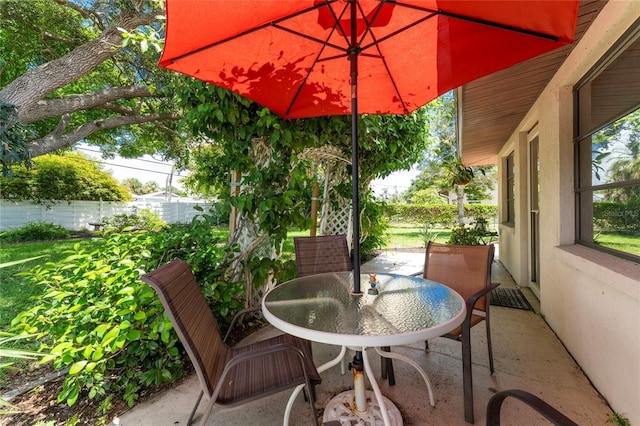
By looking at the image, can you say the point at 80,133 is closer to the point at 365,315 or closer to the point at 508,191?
the point at 365,315

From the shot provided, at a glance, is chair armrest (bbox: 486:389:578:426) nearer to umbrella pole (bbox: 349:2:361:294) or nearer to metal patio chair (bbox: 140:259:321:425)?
metal patio chair (bbox: 140:259:321:425)

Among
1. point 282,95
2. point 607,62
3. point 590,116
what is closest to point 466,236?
point 590,116

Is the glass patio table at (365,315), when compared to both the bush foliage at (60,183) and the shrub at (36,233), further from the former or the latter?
the bush foliage at (60,183)

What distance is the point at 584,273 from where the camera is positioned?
6.97 feet

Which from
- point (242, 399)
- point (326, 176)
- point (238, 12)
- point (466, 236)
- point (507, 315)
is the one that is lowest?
point (507, 315)

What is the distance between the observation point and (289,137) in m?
2.73

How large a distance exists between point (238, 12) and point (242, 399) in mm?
1875

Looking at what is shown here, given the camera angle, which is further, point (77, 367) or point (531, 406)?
point (77, 367)

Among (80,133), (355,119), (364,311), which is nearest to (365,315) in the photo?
(364,311)

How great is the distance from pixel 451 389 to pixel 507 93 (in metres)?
3.10

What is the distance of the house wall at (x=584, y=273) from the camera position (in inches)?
63.4

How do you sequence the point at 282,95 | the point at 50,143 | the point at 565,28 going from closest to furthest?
the point at 565,28
the point at 282,95
the point at 50,143

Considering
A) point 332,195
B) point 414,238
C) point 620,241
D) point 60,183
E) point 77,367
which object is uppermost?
point 60,183

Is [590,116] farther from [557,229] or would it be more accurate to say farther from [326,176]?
[326,176]
